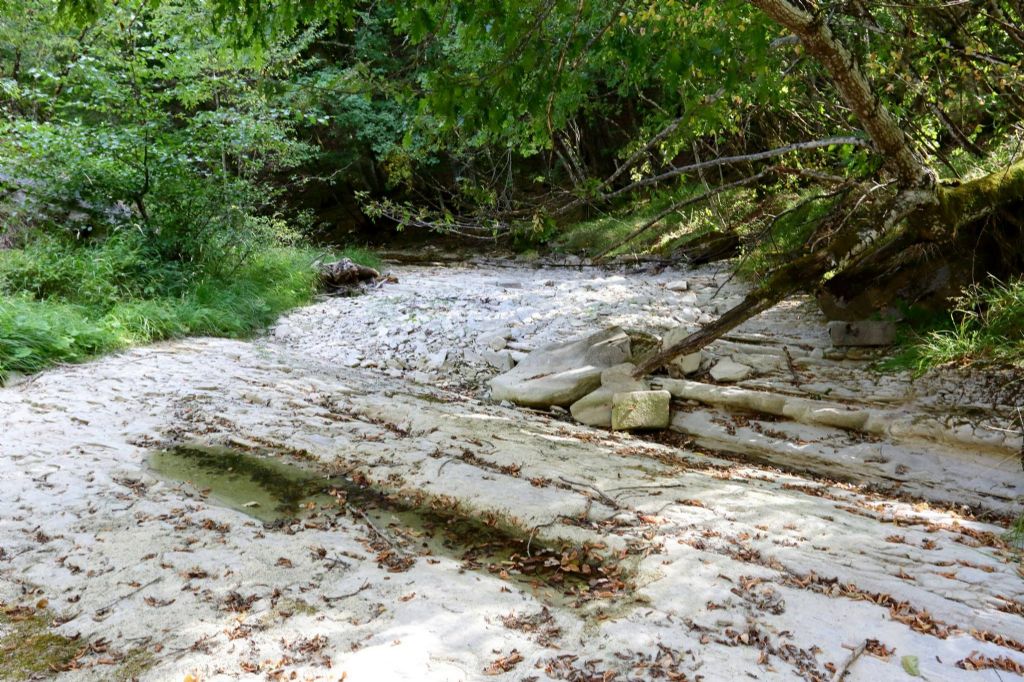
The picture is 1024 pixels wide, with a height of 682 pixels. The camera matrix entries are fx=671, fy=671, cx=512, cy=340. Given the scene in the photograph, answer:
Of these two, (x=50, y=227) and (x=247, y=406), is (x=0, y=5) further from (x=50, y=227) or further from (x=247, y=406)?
(x=50, y=227)

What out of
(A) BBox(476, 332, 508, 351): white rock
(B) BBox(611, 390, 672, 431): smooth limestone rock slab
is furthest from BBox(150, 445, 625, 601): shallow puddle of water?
(A) BBox(476, 332, 508, 351): white rock

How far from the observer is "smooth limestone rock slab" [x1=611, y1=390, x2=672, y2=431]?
5.90 metres

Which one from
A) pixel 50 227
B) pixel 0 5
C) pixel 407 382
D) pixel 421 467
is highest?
pixel 0 5

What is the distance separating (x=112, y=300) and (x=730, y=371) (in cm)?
701

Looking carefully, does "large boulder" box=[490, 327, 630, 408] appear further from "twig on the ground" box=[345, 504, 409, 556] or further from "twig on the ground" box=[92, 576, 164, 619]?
"twig on the ground" box=[92, 576, 164, 619]

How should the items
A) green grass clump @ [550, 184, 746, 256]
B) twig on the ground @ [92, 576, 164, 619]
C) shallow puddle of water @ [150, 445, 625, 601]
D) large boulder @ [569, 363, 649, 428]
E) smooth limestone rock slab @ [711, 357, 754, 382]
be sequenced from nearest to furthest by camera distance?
twig on the ground @ [92, 576, 164, 619] < shallow puddle of water @ [150, 445, 625, 601] < large boulder @ [569, 363, 649, 428] < smooth limestone rock slab @ [711, 357, 754, 382] < green grass clump @ [550, 184, 746, 256]

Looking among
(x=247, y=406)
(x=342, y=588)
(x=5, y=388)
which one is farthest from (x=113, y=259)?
(x=342, y=588)

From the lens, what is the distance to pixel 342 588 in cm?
307

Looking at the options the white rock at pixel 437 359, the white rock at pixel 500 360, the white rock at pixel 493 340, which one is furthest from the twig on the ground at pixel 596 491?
the white rock at pixel 493 340

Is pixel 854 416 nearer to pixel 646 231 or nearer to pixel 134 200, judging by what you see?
pixel 134 200

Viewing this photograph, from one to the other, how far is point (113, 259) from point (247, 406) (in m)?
4.09

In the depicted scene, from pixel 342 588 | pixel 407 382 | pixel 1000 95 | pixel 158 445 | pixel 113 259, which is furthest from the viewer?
pixel 113 259

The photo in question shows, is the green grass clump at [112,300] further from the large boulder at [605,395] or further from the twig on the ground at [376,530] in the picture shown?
the large boulder at [605,395]

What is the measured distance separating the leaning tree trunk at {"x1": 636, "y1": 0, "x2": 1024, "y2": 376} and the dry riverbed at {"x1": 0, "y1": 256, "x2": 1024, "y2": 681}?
88 centimetres
